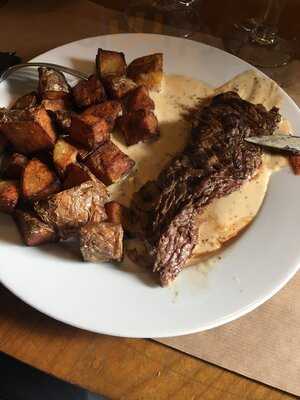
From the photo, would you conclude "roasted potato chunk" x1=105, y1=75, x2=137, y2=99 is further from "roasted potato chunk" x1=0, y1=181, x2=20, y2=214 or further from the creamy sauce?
"roasted potato chunk" x1=0, y1=181, x2=20, y2=214

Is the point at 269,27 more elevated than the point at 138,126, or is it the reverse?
the point at 269,27

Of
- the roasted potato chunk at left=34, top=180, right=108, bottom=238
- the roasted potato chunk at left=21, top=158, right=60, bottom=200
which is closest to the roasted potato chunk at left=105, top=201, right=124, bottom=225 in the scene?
the roasted potato chunk at left=34, top=180, right=108, bottom=238

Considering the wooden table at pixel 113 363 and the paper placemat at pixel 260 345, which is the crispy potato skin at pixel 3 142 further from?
the paper placemat at pixel 260 345

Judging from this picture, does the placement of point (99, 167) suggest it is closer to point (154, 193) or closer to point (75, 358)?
point (154, 193)

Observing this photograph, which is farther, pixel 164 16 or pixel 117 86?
pixel 164 16

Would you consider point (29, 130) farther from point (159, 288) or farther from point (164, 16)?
point (164, 16)

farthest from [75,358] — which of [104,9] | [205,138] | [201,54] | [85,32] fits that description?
[104,9]

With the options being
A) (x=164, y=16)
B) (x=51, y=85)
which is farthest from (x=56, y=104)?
(x=164, y=16)
